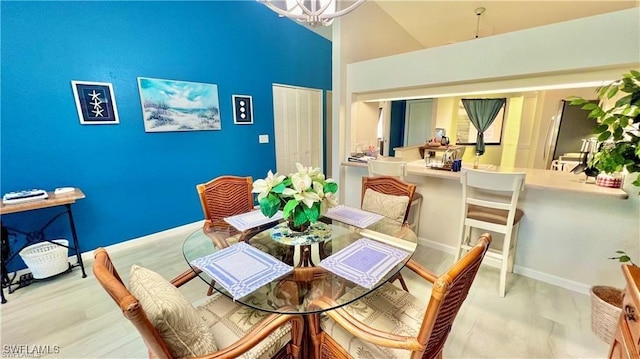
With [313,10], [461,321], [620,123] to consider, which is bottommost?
[461,321]

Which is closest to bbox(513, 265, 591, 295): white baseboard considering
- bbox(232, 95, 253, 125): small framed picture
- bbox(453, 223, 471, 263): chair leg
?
bbox(453, 223, 471, 263): chair leg

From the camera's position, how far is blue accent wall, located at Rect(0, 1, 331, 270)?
7.32ft

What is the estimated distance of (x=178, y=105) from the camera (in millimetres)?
3096

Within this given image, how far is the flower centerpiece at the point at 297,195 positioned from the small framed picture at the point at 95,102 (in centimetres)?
231

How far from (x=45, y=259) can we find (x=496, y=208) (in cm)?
389

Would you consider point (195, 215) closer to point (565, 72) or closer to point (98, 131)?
point (98, 131)

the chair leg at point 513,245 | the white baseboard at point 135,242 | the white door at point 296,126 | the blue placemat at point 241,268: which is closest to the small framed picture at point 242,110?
the white door at point 296,126

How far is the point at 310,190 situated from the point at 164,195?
102 inches

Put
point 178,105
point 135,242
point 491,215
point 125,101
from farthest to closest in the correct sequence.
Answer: point 178,105 < point 135,242 < point 125,101 < point 491,215

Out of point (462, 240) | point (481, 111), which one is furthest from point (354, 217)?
point (481, 111)

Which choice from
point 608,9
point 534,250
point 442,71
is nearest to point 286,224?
point 442,71

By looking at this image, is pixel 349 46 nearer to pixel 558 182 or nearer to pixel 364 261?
pixel 558 182

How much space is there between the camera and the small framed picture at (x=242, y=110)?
3648mm

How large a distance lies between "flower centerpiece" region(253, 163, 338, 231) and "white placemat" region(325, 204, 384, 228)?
39 cm
